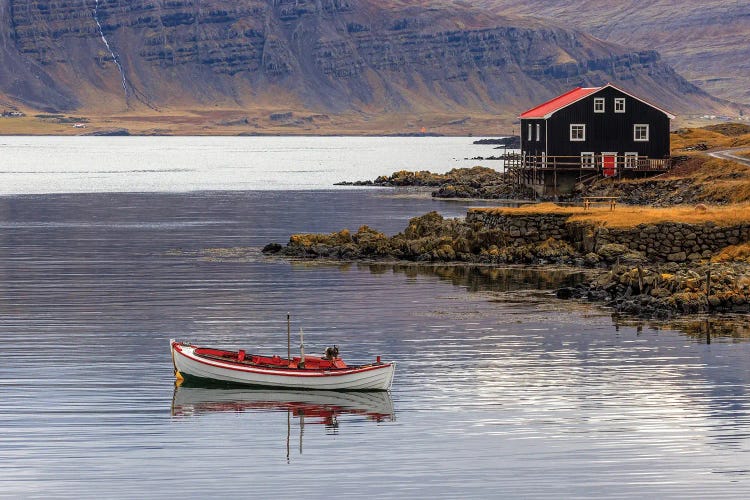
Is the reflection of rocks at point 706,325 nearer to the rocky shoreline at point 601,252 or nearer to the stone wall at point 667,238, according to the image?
the rocky shoreline at point 601,252

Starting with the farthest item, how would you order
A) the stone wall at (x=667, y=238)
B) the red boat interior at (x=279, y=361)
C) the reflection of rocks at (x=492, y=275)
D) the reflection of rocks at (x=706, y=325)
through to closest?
the stone wall at (x=667, y=238)
the reflection of rocks at (x=492, y=275)
the reflection of rocks at (x=706, y=325)
the red boat interior at (x=279, y=361)

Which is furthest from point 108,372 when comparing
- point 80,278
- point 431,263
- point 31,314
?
point 431,263

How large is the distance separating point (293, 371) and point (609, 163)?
7410 centimetres

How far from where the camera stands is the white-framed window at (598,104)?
10975cm

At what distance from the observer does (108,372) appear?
140ft

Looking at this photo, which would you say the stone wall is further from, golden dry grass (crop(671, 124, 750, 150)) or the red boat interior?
golden dry grass (crop(671, 124, 750, 150))

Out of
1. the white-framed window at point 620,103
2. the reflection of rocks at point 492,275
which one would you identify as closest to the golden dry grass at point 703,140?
the white-framed window at point 620,103

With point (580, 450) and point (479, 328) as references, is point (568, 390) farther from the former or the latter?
point (479, 328)

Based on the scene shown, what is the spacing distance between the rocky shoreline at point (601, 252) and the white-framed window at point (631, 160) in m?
30.9

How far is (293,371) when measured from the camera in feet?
129

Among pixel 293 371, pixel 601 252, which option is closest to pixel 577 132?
pixel 601 252

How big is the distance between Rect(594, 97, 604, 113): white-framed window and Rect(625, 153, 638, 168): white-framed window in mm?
4123

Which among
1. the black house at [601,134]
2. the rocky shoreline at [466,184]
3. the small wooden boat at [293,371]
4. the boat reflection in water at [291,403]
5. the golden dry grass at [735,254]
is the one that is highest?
the black house at [601,134]

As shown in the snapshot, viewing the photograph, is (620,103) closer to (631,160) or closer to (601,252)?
(631,160)
